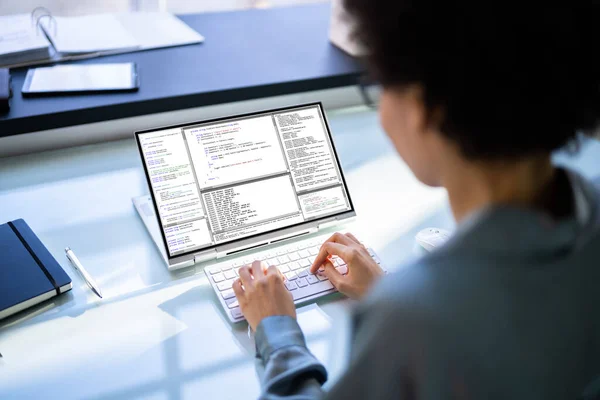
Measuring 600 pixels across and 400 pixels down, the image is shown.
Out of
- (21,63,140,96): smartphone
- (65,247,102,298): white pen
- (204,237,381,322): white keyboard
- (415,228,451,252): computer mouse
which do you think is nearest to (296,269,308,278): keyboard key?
(204,237,381,322): white keyboard

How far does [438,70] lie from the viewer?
1.73ft

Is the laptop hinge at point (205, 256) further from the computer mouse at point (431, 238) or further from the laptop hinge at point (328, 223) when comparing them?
the computer mouse at point (431, 238)

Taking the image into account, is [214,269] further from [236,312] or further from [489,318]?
[489,318]

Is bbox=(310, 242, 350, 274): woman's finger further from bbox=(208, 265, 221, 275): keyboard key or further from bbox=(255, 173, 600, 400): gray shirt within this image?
bbox=(255, 173, 600, 400): gray shirt

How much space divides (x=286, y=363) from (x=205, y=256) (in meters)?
0.34

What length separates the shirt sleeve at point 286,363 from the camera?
2.57 ft

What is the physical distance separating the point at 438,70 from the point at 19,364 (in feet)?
2.45

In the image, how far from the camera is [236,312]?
99 cm

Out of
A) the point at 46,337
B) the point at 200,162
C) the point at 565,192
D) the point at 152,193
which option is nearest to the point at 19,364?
the point at 46,337

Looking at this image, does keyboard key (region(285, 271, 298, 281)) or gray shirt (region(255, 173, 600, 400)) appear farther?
keyboard key (region(285, 271, 298, 281))

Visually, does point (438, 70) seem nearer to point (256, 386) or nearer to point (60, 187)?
point (256, 386)

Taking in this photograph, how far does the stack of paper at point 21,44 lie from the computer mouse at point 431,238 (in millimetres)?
1041

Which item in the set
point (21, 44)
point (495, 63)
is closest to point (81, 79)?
point (21, 44)

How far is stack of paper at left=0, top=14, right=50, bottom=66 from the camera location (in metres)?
1.49
